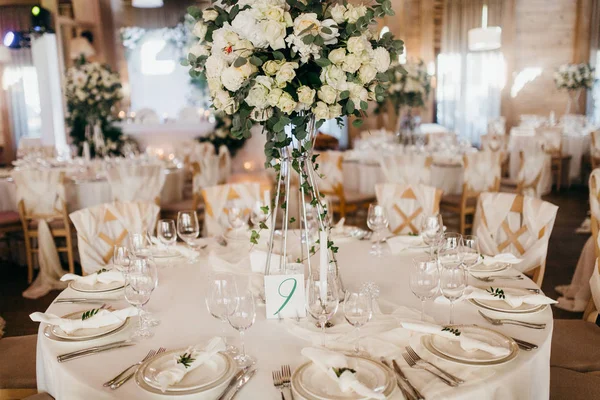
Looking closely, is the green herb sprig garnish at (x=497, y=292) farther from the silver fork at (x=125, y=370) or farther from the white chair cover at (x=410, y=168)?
the white chair cover at (x=410, y=168)

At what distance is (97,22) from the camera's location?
36.6 feet

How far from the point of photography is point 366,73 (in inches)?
66.2

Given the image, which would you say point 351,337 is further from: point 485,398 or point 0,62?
point 0,62

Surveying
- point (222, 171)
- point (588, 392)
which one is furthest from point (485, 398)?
point (222, 171)

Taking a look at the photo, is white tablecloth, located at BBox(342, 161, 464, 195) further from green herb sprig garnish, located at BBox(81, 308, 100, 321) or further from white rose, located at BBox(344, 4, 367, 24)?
green herb sprig garnish, located at BBox(81, 308, 100, 321)

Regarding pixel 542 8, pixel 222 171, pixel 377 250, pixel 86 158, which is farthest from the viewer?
pixel 542 8

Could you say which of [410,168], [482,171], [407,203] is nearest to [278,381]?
[407,203]

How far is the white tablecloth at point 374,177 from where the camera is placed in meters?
5.51

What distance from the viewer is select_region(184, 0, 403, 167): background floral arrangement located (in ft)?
5.17

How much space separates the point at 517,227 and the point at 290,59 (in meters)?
1.77

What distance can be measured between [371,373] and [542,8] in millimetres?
11596

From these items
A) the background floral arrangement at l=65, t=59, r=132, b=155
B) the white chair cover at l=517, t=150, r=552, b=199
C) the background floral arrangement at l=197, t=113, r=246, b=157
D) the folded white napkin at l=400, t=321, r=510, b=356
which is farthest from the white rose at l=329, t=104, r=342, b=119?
the background floral arrangement at l=197, t=113, r=246, b=157

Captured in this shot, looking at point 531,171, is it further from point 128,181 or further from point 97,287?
point 97,287

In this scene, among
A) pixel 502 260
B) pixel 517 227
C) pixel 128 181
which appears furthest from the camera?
pixel 128 181
